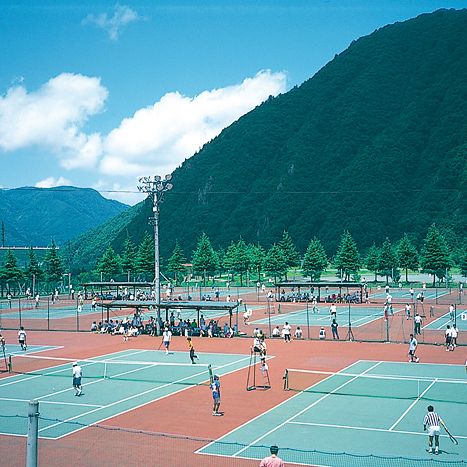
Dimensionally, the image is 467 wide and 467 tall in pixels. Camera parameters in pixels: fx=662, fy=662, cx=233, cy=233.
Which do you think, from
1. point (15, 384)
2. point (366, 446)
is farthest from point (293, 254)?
point (366, 446)

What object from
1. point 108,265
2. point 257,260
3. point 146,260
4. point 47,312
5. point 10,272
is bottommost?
point 47,312

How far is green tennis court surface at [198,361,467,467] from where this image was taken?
59.4ft

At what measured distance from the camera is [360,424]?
2152cm

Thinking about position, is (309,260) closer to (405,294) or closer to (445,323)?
(405,294)

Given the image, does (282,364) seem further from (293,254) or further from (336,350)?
(293,254)

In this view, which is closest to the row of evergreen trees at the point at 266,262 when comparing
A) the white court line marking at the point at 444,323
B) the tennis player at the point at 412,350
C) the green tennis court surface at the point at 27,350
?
the white court line marking at the point at 444,323

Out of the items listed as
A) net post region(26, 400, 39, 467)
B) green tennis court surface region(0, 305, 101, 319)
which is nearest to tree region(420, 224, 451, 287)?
green tennis court surface region(0, 305, 101, 319)

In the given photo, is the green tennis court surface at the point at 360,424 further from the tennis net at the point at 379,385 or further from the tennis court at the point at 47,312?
the tennis court at the point at 47,312

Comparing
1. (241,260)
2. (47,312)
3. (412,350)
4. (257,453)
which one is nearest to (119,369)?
(412,350)

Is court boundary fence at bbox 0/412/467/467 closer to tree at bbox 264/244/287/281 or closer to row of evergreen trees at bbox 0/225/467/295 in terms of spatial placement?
row of evergreen trees at bbox 0/225/467/295

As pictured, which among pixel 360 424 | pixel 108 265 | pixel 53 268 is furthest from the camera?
pixel 108 265

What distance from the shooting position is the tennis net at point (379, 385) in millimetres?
25906

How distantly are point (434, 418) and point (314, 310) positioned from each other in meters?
44.1

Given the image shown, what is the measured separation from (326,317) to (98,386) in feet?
105
